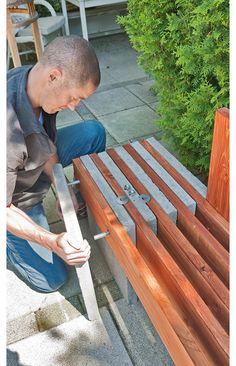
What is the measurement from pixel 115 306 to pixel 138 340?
23 cm

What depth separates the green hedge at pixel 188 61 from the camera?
1.87 m

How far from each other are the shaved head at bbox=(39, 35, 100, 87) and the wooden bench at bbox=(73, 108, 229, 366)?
0.60 metres

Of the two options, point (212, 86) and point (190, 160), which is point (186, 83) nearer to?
point (212, 86)

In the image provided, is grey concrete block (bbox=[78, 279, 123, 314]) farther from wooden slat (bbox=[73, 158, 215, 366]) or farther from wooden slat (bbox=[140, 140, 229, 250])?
wooden slat (bbox=[140, 140, 229, 250])

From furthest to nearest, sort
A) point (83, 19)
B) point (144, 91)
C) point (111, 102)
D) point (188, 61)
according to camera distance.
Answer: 1. point (83, 19)
2. point (144, 91)
3. point (111, 102)
4. point (188, 61)

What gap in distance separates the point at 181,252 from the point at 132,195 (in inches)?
→ 16.7

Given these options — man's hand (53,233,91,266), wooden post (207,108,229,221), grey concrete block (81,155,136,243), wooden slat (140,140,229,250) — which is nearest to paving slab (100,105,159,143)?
grey concrete block (81,155,136,243)

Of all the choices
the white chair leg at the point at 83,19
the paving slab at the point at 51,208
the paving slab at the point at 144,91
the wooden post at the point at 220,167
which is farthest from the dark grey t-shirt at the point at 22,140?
the white chair leg at the point at 83,19

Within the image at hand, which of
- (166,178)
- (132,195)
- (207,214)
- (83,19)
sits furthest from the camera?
(83,19)

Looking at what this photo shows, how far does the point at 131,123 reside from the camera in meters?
3.63

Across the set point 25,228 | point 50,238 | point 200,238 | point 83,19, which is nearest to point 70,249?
point 50,238

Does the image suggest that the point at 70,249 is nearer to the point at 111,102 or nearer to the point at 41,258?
the point at 41,258

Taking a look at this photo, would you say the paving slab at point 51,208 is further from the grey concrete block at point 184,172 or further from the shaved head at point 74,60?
the shaved head at point 74,60
